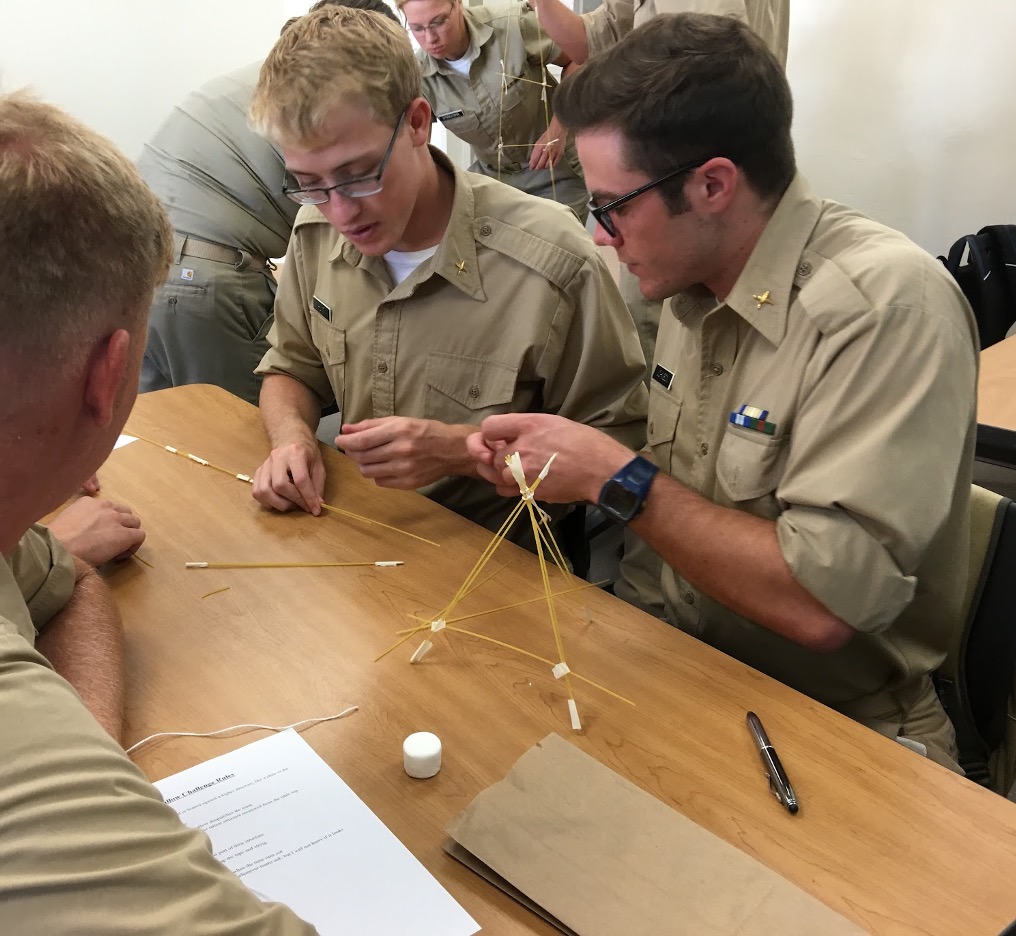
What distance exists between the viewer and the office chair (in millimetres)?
1396

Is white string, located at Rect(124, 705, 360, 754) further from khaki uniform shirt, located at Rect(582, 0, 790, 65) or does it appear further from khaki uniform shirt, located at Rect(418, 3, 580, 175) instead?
khaki uniform shirt, located at Rect(418, 3, 580, 175)

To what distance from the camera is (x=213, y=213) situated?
2756mm

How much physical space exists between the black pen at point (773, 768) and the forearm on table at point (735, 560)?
201mm

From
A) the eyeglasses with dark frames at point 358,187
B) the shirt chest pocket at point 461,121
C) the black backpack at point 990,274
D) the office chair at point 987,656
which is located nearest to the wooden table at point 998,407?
the black backpack at point 990,274

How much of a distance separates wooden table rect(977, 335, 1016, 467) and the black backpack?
0.50 meters

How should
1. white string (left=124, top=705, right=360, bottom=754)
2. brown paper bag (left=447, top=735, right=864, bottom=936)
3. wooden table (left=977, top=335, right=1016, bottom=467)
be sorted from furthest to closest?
wooden table (left=977, top=335, right=1016, bottom=467) → white string (left=124, top=705, right=360, bottom=754) → brown paper bag (left=447, top=735, right=864, bottom=936)

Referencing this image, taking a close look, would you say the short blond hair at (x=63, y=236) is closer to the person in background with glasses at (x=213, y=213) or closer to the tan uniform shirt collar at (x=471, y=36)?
the person in background with glasses at (x=213, y=213)

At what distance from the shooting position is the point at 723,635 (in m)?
1.52

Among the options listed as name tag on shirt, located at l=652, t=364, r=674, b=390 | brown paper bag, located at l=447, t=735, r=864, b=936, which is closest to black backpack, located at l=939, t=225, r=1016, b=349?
name tag on shirt, located at l=652, t=364, r=674, b=390

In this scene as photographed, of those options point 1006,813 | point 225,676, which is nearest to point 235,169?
point 225,676

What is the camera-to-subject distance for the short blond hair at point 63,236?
73cm

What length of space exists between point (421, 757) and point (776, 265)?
0.93 meters

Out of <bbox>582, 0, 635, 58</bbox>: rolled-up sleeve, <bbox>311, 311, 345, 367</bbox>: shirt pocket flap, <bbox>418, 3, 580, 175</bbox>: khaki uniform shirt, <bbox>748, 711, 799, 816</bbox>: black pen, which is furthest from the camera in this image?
<bbox>418, 3, 580, 175</bbox>: khaki uniform shirt

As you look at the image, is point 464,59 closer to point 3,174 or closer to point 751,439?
point 751,439
